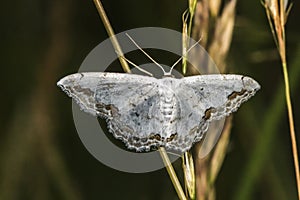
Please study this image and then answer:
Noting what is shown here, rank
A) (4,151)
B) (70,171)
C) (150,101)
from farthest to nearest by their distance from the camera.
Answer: (70,171), (4,151), (150,101)

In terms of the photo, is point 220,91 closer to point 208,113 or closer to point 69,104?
point 208,113

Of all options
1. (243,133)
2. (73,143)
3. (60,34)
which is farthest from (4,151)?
(243,133)

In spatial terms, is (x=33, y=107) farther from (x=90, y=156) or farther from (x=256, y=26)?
(x=256, y=26)

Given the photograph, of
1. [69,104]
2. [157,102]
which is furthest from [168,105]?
[69,104]

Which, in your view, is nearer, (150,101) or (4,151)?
(150,101)

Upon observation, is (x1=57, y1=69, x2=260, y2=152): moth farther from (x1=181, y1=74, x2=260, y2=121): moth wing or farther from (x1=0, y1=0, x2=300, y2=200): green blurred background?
(x1=0, y1=0, x2=300, y2=200): green blurred background

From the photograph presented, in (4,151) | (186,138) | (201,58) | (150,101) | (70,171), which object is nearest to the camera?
(186,138)

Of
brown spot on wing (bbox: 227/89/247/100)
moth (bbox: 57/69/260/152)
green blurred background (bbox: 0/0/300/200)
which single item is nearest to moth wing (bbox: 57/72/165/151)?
moth (bbox: 57/69/260/152)

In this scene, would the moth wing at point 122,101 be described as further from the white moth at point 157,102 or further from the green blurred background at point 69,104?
the green blurred background at point 69,104
